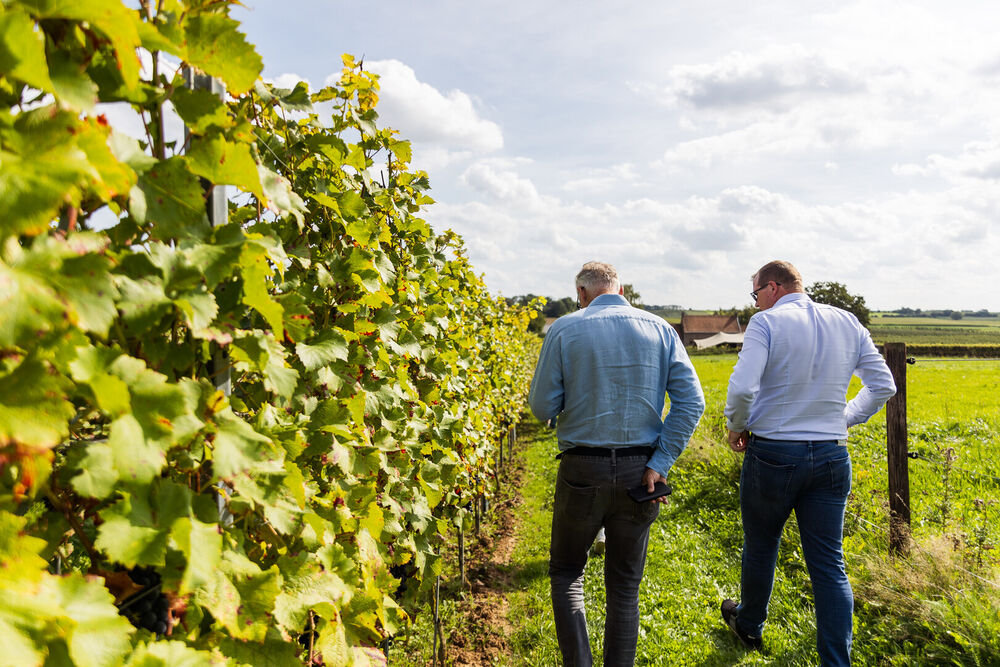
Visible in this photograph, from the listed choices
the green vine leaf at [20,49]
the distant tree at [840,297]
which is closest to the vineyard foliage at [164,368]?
the green vine leaf at [20,49]

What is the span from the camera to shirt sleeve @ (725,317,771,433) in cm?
346

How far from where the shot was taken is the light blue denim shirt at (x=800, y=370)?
3396mm

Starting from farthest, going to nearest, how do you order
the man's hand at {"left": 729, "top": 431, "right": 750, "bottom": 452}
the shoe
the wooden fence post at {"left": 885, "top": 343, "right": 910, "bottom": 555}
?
the wooden fence post at {"left": 885, "top": 343, "right": 910, "bottom": 555}
the shoe
the man's hand at {"left": 729, "top": 431, "right": 750, "bottom": 452}

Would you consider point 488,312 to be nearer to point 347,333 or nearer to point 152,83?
point 347,333

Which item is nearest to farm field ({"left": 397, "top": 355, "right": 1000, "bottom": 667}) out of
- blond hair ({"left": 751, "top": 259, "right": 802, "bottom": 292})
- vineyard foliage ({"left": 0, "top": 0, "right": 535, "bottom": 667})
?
blond hair ({"left": 751, "top": 259, "right": 802, "bottom": 292})

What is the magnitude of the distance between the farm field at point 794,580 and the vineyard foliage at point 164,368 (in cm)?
281

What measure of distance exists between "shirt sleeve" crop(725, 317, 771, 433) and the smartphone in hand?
72cm

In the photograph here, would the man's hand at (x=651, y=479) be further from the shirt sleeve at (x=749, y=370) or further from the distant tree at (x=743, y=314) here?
the distant tree at (x=743, y=314)

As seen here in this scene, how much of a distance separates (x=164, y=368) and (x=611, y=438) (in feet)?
7.65

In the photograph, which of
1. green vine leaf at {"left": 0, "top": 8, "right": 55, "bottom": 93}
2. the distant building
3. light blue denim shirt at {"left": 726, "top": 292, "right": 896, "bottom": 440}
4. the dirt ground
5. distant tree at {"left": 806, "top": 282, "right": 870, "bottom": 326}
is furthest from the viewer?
the distant building

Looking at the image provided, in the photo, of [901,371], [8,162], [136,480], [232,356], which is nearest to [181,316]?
[232,356]

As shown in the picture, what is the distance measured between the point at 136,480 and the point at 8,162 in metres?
0.47

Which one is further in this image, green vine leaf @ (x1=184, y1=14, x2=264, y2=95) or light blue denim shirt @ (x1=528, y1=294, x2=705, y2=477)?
light blue denim shirt @ (x1=528, y1=294, x2=705, y2=477)

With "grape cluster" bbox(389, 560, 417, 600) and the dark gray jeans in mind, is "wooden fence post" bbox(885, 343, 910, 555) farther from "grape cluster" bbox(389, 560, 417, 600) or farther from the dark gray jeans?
"grape cluster" bbox(389, 560, 417, 600)
